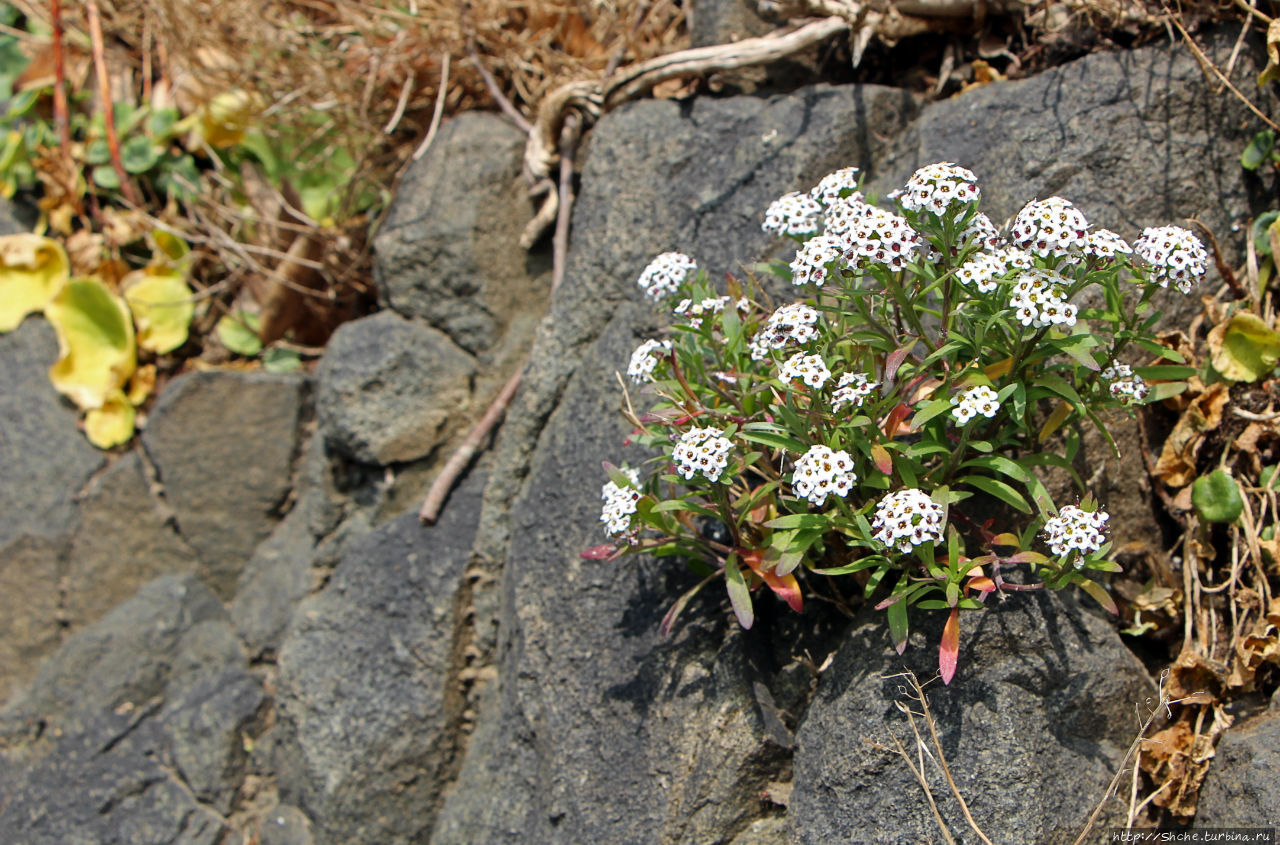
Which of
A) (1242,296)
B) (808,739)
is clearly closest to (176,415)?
(808,739)

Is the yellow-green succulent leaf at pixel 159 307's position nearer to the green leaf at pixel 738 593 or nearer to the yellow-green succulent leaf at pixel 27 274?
the yellow-green succulent leaf at pixel 27 274

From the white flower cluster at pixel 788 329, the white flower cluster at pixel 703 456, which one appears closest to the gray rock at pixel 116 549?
the white flower cluster at pixel 703 456

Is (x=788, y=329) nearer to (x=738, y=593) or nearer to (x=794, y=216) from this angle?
(x=794, y=216)

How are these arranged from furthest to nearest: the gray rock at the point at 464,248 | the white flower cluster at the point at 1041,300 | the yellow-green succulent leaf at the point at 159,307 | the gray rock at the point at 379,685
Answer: the yellow-green succulent leaf at the point at 159,307 < the gray rock at the point at 464,248 < the gray rock at the point at 379,685 < the white flower cluster at the point at 1041,300

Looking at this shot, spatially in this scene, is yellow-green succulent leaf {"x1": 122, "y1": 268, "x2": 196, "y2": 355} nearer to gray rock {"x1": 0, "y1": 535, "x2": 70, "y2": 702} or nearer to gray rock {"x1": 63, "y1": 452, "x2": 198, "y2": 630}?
gray rock {"x1": 63, "y1": 452, "x2": 198, "y2": 630}

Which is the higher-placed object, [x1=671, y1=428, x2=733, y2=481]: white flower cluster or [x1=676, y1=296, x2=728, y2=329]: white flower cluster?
[x1=676, y1=296, x2=728, y2=329]: white flower cluster

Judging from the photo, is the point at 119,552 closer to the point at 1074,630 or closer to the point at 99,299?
the point at 99,299

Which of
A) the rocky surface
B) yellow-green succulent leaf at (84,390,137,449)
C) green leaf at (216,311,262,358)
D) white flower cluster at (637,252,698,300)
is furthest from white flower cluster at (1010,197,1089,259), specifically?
yellow-green succulent leaf at (84,390,137,449)
